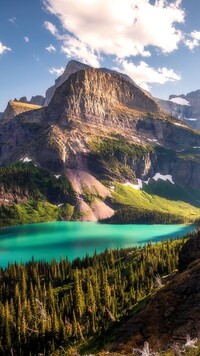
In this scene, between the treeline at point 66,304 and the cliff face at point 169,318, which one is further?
the treeline at point 66,304

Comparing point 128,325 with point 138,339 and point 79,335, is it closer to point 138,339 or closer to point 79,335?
point 138,339

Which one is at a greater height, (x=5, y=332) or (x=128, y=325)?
(x=128, y=325)

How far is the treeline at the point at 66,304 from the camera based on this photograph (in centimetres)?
10194

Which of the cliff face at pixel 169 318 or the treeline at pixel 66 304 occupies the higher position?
the cliff face at pixel 169 318

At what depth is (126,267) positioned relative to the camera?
516ft

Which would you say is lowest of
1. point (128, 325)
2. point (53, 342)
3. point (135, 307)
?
point (53, 342)

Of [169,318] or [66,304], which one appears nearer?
[169,318]

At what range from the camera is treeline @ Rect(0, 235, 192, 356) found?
101938mm

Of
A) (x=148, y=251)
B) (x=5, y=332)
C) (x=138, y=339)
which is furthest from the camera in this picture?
(x=148, y=251)

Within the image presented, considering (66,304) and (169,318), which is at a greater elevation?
(169,318)

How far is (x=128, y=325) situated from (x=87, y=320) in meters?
52.6

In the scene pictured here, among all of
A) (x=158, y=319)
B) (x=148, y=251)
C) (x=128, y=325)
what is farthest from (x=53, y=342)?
(x=148, y=251)

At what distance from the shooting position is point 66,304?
11700 cm

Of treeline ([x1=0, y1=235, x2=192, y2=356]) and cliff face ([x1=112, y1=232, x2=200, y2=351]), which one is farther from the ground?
cliff face ([x1=112, y1=232, x2=200, y2=351])
